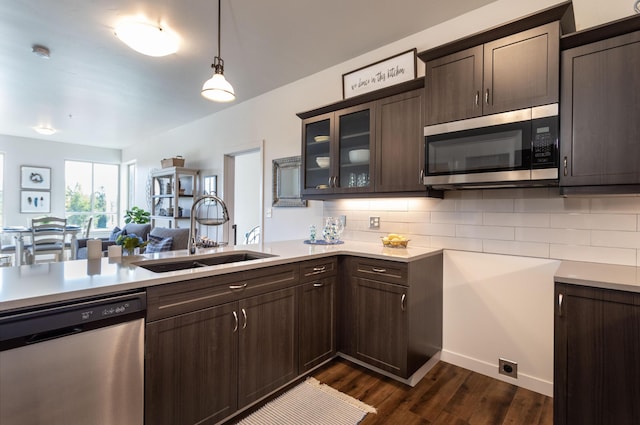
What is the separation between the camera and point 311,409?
1.91 m

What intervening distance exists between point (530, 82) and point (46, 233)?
22.0 feet

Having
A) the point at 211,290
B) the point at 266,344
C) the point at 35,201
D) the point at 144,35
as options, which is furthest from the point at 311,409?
the point at 35,201

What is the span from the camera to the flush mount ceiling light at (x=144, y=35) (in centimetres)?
242

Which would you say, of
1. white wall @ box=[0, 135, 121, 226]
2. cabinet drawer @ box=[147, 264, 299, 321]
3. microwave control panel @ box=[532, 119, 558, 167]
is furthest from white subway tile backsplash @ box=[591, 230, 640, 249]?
white wall @ box=[0, 135, 121, 226]

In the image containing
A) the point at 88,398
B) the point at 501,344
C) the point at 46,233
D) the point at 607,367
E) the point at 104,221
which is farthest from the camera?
the point at 104,221

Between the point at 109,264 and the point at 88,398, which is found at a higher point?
the point at 109,264

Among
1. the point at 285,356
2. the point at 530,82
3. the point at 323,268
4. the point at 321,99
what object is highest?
the point at 321,99

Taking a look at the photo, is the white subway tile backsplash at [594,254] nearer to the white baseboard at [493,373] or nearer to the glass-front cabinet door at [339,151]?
the white baseboard at [493,373]

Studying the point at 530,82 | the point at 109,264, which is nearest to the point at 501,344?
the point at 530,82

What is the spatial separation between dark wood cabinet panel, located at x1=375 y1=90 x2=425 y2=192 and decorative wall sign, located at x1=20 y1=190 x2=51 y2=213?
7759 mm

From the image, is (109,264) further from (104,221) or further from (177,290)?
(104,221)

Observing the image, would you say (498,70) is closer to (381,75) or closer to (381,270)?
(381,75)

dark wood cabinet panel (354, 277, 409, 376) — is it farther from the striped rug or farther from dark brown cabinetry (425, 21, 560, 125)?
dark brown cabinetry (425, 21, 560, 125)

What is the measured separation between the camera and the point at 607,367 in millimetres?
1429
